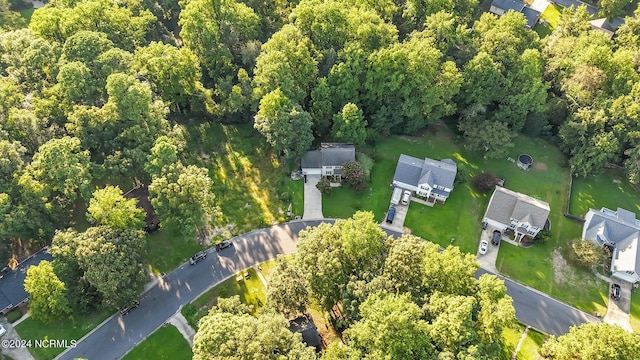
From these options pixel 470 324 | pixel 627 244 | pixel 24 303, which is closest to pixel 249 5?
pixel 24 303

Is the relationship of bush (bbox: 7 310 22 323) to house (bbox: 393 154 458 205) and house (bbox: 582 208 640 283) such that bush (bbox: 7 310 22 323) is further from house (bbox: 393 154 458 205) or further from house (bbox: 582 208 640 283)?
house (bbox: 582 208 640 283)

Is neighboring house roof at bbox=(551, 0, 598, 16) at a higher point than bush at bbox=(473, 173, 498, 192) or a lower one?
higher

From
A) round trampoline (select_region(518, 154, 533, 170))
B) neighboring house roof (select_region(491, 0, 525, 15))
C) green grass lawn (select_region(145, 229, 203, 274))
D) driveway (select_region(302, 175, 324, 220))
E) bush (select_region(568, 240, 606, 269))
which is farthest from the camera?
neighboring house roof (select_region(491, 0, 525, 15))

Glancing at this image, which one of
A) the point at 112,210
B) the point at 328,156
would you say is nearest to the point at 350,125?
the point at 328,156

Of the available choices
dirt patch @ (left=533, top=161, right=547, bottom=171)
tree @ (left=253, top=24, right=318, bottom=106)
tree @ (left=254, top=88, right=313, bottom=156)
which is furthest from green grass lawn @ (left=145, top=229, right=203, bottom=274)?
dirt patch @ (left=533, top=161, right=547, bottom=171)

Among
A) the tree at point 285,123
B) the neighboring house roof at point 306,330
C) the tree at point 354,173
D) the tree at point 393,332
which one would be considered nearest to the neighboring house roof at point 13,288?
the neighboring house roof at point 306,330

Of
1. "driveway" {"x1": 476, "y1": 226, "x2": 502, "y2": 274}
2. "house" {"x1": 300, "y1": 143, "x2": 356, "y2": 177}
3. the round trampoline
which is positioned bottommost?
"driveway" {"x1": 476, "y1": 226, "x2": 502, "y2": 274}

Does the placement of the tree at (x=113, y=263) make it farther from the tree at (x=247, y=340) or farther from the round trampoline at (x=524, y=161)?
the round trampoline at (x=524, y=161)

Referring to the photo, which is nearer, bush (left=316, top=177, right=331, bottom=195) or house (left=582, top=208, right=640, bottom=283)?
house (left=582, top=208, right=640, bottom=283)
